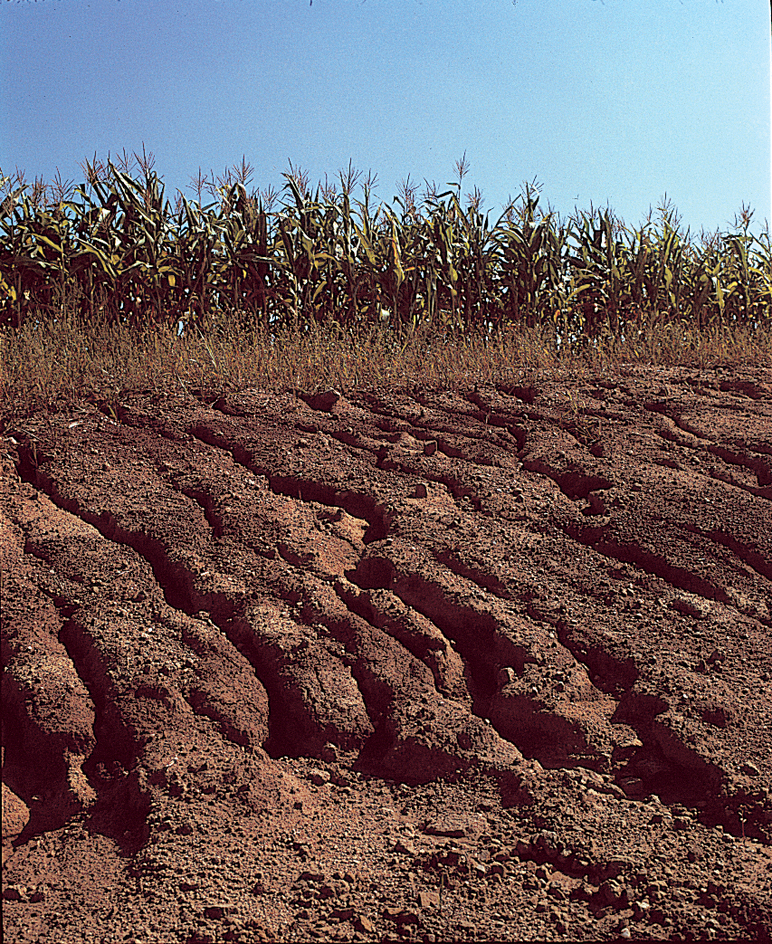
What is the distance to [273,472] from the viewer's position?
14.6ft

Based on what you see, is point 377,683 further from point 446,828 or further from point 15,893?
point 15,893

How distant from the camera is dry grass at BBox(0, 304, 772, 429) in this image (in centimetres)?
534

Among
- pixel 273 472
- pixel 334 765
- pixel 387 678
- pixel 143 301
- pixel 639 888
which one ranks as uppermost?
pixel 143 301

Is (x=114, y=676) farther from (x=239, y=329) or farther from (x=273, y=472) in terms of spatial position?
(x=239, y=329)

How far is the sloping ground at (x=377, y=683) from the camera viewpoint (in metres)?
2.51

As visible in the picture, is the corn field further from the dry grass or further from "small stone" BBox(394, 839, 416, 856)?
"small stone" BBox(394, 839, 416, 856)

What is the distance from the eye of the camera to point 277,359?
583cm

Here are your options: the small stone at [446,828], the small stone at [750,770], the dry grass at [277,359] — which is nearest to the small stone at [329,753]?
the small stone at [446,828]

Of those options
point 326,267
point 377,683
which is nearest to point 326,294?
point 326,267

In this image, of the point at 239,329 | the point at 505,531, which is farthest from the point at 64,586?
the point at 239,329

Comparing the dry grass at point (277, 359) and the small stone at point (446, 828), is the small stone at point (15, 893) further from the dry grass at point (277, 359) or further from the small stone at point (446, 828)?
the dry grass at point (277, 359)

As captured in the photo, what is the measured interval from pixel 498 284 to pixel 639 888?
20.8 ft

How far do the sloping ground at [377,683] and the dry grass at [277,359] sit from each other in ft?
1.60

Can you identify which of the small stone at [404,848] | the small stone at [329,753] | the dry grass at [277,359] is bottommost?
the small stone at [404,848]
